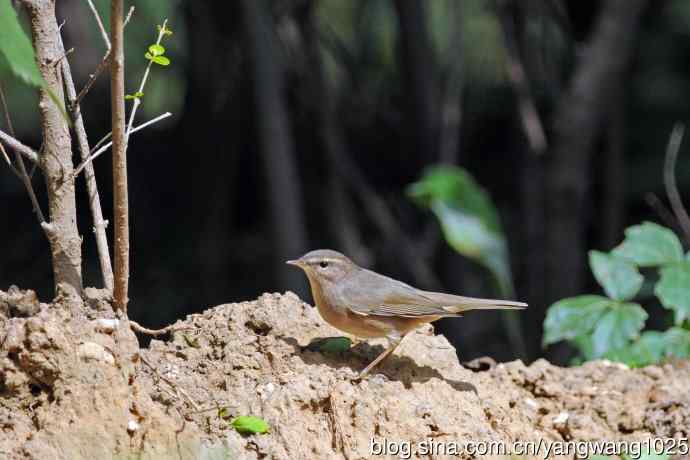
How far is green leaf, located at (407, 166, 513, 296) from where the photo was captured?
21.5 feet

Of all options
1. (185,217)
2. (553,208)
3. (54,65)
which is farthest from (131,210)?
(54,65)

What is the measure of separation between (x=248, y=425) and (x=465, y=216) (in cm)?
364

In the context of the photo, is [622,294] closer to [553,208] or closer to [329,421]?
[329,421]

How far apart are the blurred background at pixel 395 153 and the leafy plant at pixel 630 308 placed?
5.25 ft

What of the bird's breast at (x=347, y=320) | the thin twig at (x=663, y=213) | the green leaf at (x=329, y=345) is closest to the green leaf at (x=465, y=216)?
the thin twig at (x=663, y=213)

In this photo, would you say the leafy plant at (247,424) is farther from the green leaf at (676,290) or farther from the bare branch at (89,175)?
the green leaf at (676,290)

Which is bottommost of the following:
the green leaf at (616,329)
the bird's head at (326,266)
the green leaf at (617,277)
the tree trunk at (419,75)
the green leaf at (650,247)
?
the green leaf at (616,329)

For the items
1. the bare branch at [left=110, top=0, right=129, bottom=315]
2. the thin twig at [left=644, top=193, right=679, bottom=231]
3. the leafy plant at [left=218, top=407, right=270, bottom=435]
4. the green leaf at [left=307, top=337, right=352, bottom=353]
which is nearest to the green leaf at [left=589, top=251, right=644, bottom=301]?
the thin twig at [left=644, top=193, right=679, bottom=231]

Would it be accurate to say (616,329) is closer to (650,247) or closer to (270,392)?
(650,247)

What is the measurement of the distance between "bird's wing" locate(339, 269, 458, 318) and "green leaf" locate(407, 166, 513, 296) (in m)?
2.08

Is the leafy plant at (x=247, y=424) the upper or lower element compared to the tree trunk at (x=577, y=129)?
lower

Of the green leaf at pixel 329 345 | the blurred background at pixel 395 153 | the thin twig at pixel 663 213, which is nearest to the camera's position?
the green leaf at pixel 329 345

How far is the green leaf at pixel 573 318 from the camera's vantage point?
4.98 metres

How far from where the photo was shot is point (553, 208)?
7.71 m
